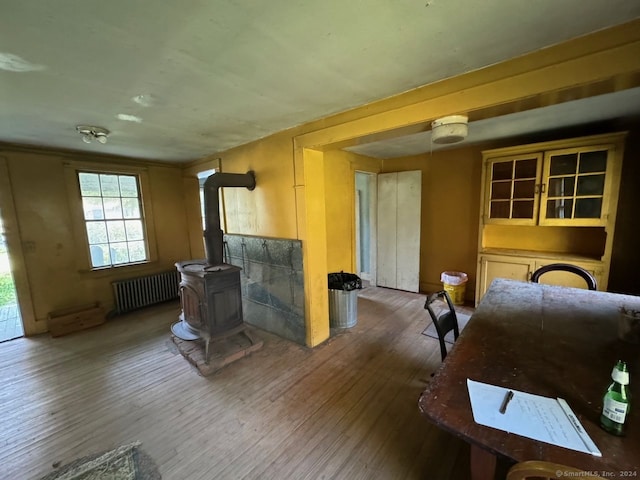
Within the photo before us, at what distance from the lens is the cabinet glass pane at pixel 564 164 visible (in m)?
Result: 2.85

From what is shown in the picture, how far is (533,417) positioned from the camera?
914mm

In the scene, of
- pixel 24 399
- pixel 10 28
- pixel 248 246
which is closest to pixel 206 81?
pixel 10 28

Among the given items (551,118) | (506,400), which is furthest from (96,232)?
(551,118)

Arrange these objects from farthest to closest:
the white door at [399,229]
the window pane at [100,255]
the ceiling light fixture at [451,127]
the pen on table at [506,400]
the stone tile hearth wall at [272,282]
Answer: the white door at [399,229], the window pane at [100,255], the stone tile hearth wall at [272,282], the ceiling light fixture at [451,127], the pen on table at [506,400]

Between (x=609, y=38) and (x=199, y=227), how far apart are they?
5.02 meters

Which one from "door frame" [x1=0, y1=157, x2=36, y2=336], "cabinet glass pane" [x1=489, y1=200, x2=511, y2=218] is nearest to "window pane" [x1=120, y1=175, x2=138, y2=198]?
"door frame" [x1=0, y1=157, x2=36, y2=336]

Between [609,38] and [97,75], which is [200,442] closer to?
[97,75]

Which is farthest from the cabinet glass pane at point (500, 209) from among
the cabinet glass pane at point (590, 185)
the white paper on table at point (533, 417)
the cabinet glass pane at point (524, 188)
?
the white paper on table at point (533, 417)

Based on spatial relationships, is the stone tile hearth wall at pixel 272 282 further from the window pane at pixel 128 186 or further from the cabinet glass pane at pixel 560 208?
the cabinet glass pane at pixel 560 208

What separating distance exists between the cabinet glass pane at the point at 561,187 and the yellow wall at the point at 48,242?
5.92 m

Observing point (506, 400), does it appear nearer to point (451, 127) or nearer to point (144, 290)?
point (451, 127)

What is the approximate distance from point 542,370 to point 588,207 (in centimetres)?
270

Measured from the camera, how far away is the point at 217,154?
3648mm

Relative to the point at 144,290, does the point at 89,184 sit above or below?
above
